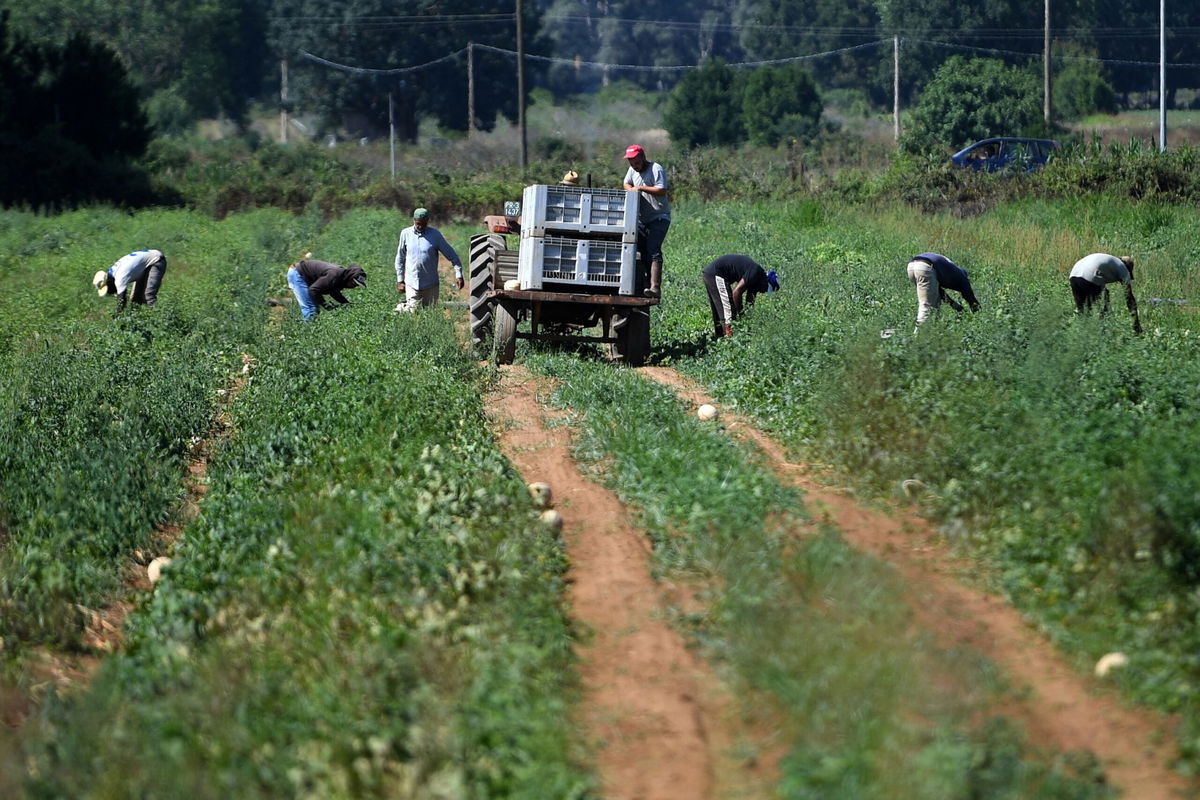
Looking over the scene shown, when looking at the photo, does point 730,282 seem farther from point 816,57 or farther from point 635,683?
point 816,57

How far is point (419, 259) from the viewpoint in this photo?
1628cm

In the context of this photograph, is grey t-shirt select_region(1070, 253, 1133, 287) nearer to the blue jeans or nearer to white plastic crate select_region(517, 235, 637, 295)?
white plastic crate select_region(517, 235, 637, 295)

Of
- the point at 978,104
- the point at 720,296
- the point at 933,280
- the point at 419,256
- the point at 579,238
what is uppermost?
the point at 978,104

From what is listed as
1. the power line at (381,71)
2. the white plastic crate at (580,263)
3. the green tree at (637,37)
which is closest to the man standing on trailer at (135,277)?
the white plastic crate at (580,263)

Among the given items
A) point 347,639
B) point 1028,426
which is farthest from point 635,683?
point 1028,426

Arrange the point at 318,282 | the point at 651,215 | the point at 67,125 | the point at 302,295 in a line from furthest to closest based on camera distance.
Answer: the point at 67,125, the point at 318,282, the point at 302,295, the point at 651,215

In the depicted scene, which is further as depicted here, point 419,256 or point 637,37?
point 637,37

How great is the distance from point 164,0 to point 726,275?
70907 millimetres

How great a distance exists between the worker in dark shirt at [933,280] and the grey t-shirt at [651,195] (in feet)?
7.97

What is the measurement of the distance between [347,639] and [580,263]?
7.43 meters

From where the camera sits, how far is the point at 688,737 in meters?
5.94

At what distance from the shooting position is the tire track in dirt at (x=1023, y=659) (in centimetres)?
575

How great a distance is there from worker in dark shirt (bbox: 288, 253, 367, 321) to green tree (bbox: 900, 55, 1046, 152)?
34.0 m

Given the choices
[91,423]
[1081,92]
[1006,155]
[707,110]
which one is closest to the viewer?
[91,423]
